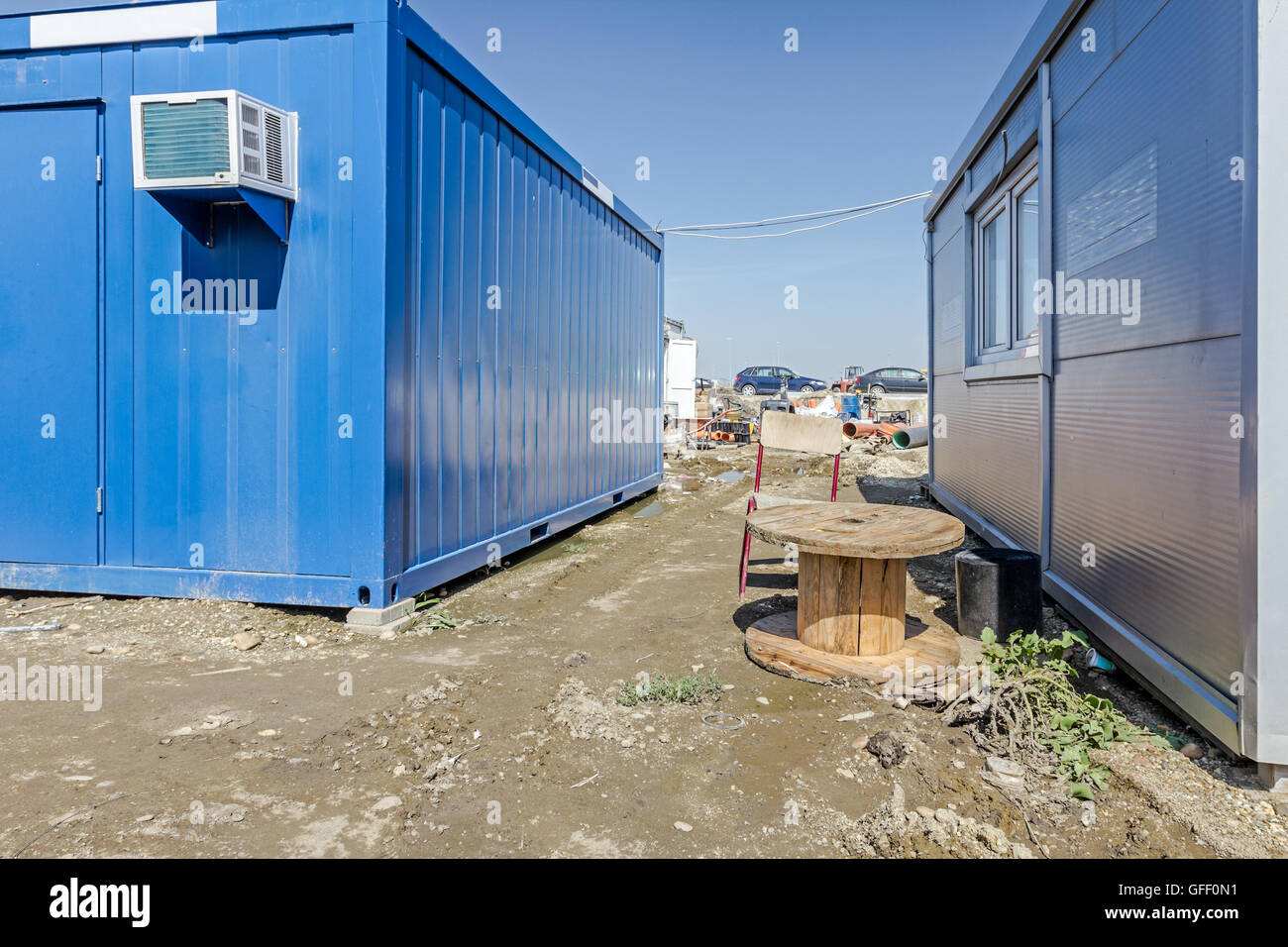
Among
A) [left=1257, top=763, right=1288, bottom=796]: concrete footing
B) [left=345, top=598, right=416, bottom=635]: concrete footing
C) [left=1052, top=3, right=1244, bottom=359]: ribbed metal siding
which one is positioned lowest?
[left=1257, top=763, right=1288, bottom=796]: concrete footing

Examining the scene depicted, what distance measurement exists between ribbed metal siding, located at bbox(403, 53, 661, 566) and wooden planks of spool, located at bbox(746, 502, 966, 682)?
6.93ft

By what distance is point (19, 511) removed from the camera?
4816mm

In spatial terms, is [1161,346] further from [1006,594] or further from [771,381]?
[771,381]

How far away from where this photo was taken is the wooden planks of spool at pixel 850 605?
3.59 meters

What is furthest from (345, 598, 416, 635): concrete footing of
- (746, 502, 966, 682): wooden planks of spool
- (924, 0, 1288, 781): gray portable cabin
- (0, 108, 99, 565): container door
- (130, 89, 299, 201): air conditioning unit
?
(924, 0, 1288, 781): gray portable cabin

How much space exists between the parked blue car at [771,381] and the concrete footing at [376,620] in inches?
1116

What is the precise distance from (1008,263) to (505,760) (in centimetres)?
528

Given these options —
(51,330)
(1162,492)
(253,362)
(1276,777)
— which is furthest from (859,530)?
(51,330)

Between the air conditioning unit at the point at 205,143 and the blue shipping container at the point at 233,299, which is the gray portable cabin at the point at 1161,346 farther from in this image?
the air conditioning unit at the point at 205,143

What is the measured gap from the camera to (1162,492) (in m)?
3.20

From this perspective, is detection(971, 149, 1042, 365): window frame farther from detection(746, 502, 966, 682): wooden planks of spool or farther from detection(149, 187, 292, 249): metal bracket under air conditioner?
detection(149, 187, 292, 249): metal bracket under air conditioner

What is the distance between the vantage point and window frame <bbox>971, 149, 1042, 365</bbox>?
571 centimetres
